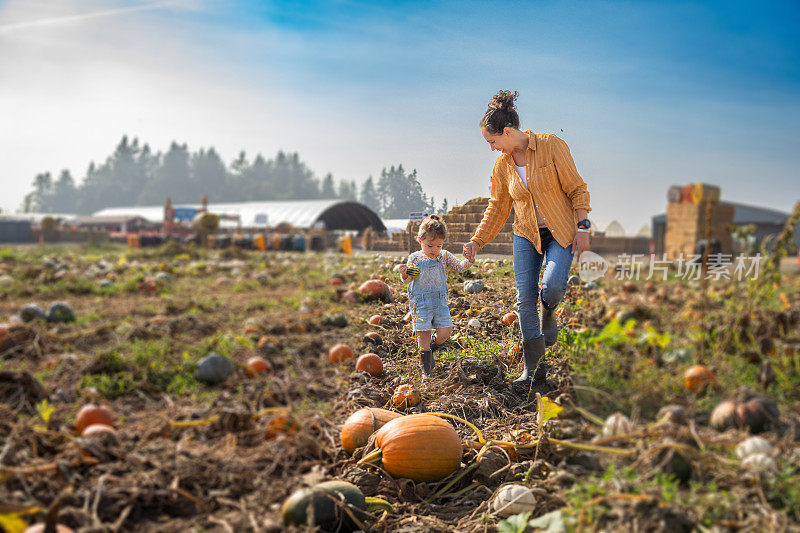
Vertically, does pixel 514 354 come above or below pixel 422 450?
above

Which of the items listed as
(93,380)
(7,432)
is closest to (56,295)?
(93,380)

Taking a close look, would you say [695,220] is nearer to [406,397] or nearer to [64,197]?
[406,397]

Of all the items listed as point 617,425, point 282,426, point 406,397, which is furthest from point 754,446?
point 282,426

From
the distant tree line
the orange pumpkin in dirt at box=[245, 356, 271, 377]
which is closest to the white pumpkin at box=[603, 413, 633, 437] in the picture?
the orange pumpkin in dirt at box=[245, 356, 271, 377]

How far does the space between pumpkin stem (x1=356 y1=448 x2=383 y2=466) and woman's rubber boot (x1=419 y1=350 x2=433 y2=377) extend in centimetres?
59

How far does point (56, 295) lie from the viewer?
32.4ft

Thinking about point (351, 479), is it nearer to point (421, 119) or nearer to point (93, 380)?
point (421, 119)

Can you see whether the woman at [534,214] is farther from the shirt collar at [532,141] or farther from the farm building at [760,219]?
the farm building at [760,219]

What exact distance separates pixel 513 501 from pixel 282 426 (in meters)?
1.82

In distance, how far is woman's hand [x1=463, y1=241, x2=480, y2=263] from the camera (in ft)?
9.19

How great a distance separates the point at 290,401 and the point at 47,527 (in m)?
2.71

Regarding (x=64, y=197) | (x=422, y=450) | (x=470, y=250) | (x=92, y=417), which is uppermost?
(x=64, y=197)

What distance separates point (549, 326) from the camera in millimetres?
2646

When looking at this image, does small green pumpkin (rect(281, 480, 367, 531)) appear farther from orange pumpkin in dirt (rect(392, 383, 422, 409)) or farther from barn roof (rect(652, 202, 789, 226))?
barn roof (rect(652, 202, 789, 226))
